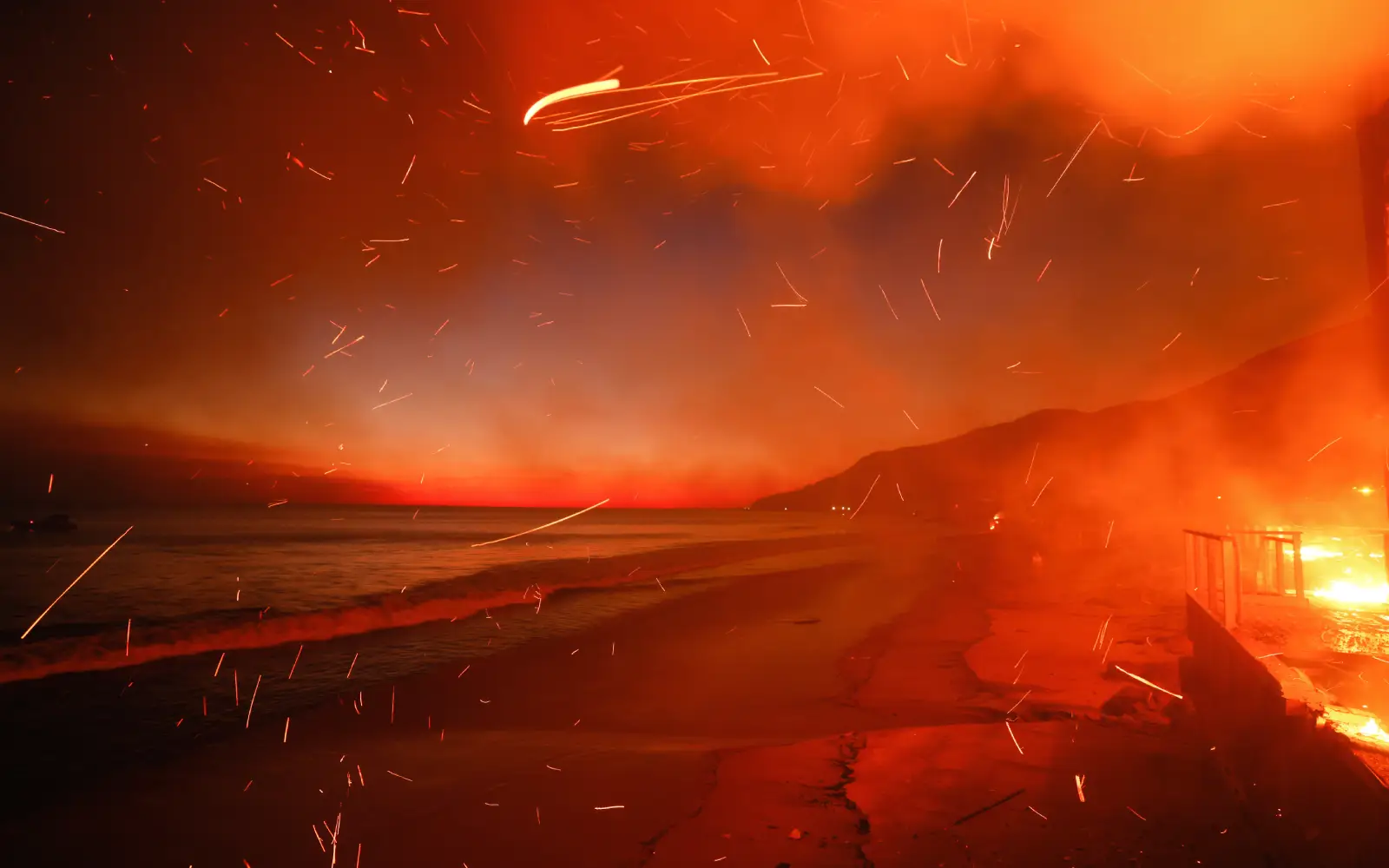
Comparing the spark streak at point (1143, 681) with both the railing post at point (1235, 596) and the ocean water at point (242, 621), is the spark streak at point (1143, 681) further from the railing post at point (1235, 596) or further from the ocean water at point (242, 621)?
the ocean water at point (242, 621)

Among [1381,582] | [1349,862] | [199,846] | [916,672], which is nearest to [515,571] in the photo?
[916,672]

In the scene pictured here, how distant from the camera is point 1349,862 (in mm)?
3391

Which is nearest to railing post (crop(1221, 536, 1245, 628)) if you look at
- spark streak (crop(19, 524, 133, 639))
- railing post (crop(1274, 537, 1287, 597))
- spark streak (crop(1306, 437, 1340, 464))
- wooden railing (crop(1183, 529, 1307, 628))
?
wooden railing (crop(1183, 529, 1307, 628))

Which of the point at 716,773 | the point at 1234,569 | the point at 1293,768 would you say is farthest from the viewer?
the point at 1234,569

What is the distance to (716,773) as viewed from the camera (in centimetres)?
630

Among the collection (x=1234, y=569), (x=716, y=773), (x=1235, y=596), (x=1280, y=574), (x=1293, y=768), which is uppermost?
(x=1234, y=569)

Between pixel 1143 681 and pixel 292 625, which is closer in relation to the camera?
pixel 1143 681

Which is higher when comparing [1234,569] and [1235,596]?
[1234,569]

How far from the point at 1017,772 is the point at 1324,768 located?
88.5 inches

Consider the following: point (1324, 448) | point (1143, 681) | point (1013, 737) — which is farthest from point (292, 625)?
point (1324, 448)

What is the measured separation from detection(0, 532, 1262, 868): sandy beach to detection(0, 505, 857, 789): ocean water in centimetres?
141

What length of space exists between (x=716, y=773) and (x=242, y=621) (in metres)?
15.5

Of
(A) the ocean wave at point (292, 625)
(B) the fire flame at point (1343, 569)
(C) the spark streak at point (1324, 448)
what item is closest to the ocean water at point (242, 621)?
(A) the ocean wave at point (292, 625)

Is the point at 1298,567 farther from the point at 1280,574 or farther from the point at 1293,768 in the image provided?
the point at 1293,768
